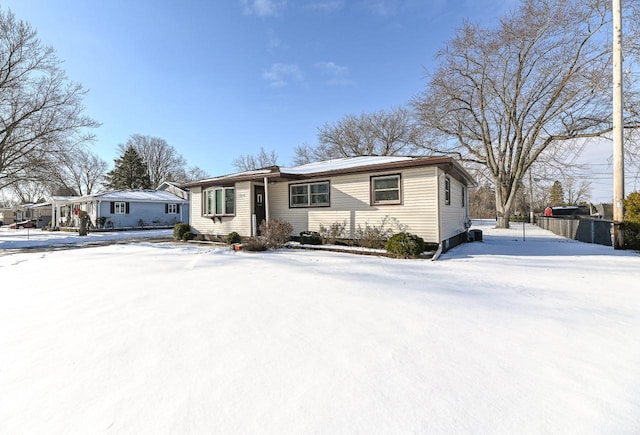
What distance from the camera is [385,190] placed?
31.3ft

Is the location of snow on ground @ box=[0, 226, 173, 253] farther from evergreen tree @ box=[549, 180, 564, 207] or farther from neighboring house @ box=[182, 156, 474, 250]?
evergreen tree @ box=[549, 180, 564, 207]

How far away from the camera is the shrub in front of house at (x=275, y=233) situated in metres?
10.1

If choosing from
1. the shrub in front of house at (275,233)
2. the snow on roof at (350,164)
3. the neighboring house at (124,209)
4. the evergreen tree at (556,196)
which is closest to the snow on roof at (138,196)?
the neighboring house at (124,209)

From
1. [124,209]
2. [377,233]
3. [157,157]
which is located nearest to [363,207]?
[377,233]

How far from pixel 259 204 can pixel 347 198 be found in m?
4.10

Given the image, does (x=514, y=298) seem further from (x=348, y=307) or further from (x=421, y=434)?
(x=421, y=434)

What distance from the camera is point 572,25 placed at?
1606 centimetres

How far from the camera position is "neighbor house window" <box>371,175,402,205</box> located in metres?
9.33

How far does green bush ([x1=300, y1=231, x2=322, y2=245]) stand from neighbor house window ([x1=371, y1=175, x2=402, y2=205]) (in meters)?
2.42

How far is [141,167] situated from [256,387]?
45309mm

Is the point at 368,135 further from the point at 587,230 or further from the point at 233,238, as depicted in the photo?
the point at 233,238

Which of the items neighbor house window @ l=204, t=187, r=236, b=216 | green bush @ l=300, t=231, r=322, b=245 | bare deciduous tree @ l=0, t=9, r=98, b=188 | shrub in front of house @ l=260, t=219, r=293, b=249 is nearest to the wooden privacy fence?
green bush @ l=300, t=231, r=322, b=245

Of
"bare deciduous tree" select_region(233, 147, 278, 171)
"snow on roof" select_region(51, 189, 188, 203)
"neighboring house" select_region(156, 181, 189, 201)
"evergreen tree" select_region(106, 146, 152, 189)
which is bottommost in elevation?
"snow on roof" select_region(51, 189, 188, 203)

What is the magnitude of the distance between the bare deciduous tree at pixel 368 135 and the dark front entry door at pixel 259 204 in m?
21.4
